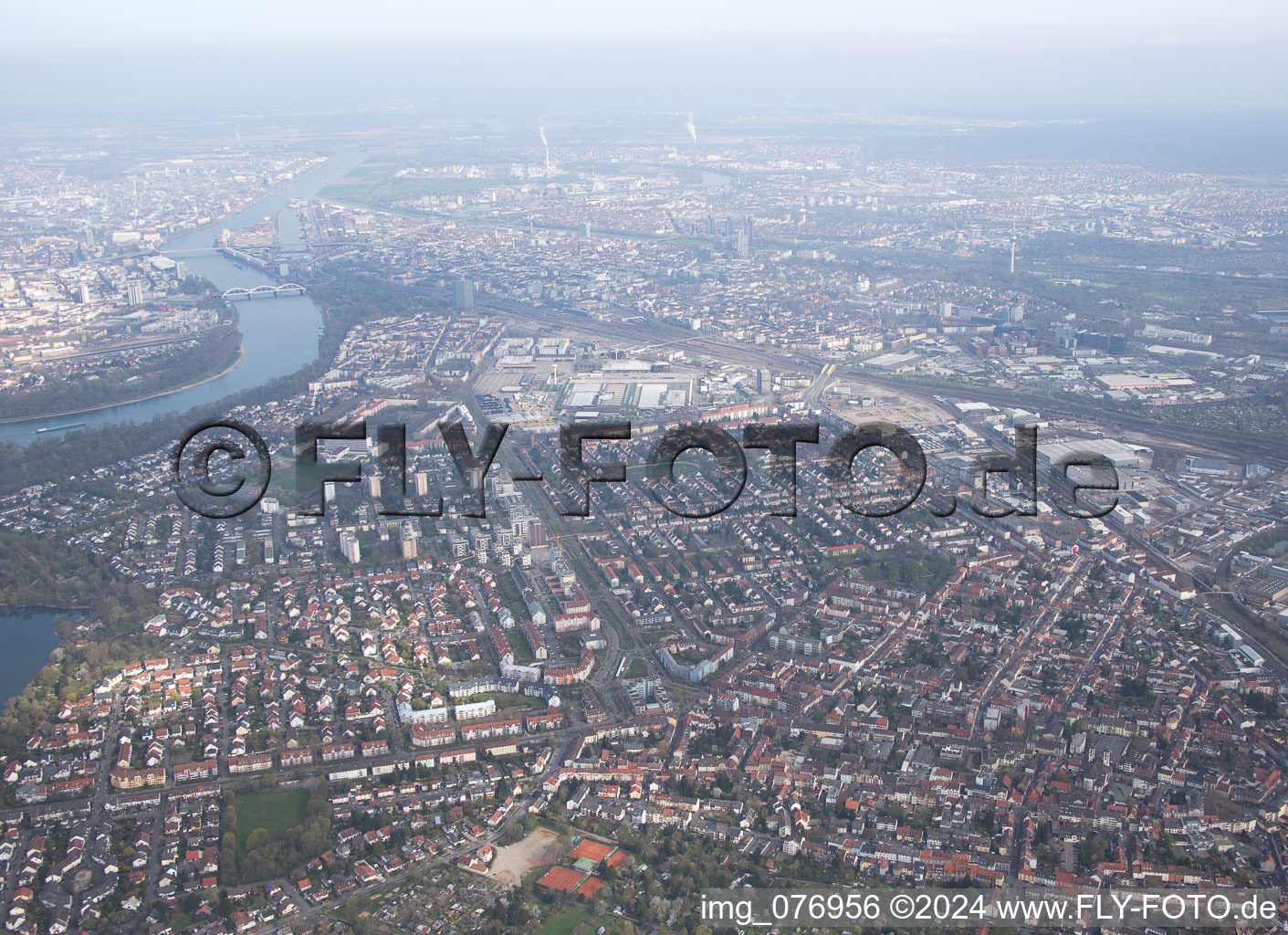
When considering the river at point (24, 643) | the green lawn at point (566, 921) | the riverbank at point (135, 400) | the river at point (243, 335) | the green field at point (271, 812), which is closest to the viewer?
the green lawn at point (566, 921)

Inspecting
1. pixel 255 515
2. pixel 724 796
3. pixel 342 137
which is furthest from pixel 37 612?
pixel 342 137

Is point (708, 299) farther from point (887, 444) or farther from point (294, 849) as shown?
point (294, 849)

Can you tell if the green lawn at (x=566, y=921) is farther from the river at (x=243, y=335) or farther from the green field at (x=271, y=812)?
the river at (x=243, y=335)

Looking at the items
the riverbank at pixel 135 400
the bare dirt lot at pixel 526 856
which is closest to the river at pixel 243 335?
the riverbank at pixel 135 400

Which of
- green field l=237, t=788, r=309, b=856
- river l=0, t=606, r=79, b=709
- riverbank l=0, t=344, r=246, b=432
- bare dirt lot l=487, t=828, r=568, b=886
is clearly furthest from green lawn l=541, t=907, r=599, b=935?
riverbank l=0, t=344, r=246, b=432

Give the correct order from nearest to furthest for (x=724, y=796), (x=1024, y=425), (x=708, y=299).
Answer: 1. (x=724, y=796)
2. (x=1024, y=425)
3. (x=708, y=299)
